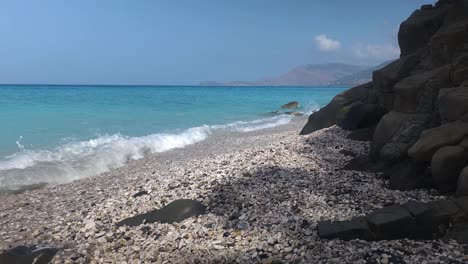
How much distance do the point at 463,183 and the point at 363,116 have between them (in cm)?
652

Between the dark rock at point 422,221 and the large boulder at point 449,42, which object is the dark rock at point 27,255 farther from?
the large boulder at point 449,42

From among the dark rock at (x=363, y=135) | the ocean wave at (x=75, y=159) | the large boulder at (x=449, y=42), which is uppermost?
the large boulder at (x=449, y=42)

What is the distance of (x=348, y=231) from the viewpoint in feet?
15.9

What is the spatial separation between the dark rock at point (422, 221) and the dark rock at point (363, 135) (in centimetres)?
604

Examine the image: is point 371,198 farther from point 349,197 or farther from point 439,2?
point 439,2

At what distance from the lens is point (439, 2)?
1062 cm

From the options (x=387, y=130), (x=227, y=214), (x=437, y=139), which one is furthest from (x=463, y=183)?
(x=227, y=214)

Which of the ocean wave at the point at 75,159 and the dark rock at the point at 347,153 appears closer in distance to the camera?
the dark rock at the point at 347,153

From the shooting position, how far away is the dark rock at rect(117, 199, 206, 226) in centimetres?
614

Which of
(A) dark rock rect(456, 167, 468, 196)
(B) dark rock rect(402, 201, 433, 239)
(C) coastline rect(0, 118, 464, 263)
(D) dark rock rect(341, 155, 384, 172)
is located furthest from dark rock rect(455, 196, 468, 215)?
(D) dark rock rect(341, 155, 384, 172)

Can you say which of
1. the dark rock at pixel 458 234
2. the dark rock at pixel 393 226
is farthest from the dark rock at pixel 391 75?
the dark rock at pixel 393 226

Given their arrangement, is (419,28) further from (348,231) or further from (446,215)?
(348,231)

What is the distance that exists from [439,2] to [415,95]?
440 centimetres

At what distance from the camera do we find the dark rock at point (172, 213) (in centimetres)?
614
